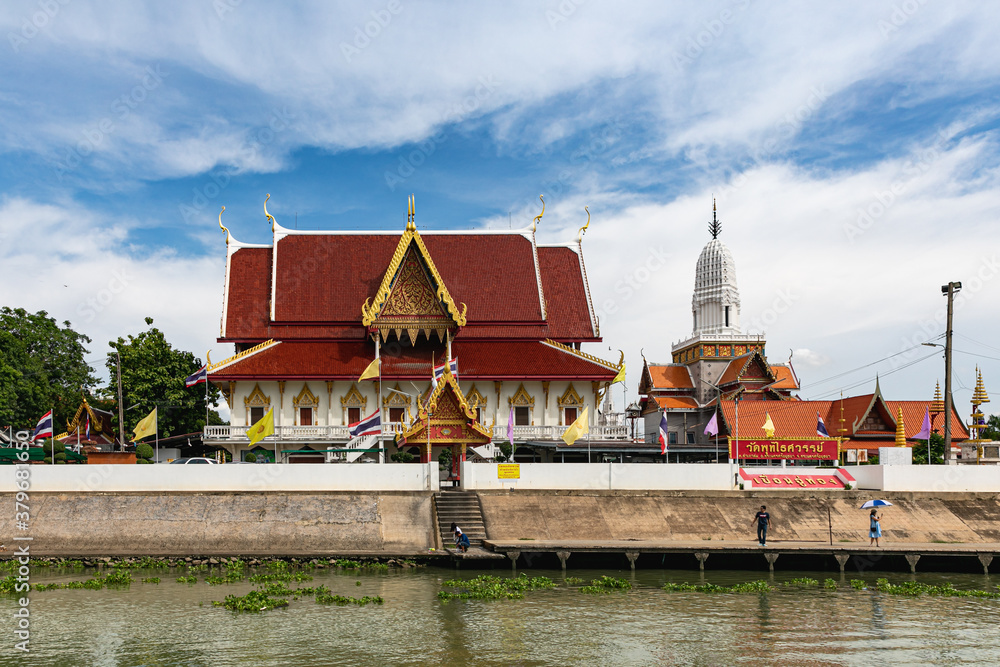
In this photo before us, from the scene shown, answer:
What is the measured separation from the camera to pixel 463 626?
669 inches

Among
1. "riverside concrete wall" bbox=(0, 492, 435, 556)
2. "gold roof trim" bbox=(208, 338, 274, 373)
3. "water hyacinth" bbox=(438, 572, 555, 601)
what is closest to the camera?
"water hyacinth" bbox=(438, 572, 555, 601)

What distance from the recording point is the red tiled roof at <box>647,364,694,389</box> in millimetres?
64188

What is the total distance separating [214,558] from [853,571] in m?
16.8

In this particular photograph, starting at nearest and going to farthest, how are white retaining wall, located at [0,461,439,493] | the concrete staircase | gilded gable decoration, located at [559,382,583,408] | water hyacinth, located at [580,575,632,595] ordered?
water hyacinth, located at [580,575,632,595] < the concrete staircase < white retaining wall, located at [0,461,439,493] < gilded gable decoration, located at [559,382,583,408]

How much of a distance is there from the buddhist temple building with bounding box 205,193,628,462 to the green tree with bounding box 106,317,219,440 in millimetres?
5722

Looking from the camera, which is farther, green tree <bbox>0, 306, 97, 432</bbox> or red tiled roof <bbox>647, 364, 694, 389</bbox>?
red tiled roof <bbox>647, 364, 694, 389</bbox>

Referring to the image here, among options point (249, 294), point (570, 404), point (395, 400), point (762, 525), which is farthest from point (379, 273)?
point (762, 525)

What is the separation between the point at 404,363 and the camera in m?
38.4

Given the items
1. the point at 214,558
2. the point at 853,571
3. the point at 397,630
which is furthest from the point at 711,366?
the point at 397,630

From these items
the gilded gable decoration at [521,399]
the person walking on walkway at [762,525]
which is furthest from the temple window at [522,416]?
the person walking on walkway at [762,525]

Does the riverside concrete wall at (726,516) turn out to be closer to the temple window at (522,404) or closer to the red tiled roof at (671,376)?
the temple window at (522,404)

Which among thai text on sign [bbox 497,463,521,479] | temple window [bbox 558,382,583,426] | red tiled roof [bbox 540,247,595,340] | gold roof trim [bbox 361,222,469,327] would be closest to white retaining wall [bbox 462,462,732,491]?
thai text on sign [bbox 497,463,521,479]

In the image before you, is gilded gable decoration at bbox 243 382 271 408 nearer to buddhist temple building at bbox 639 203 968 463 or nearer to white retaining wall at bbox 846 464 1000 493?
buddhist temple building at bbox 639 203 968 463

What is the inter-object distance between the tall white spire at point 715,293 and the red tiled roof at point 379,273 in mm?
28427
